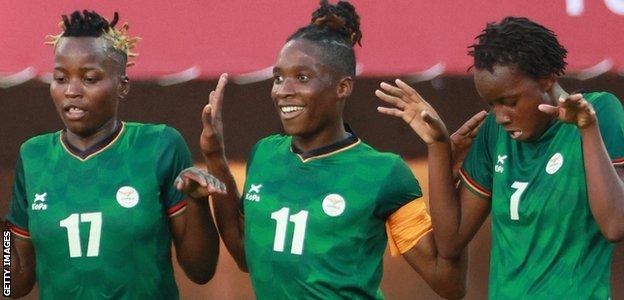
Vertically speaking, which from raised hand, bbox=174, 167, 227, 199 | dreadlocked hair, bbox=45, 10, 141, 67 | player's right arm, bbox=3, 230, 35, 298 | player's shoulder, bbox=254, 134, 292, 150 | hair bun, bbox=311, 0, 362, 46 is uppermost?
dreadlocked hair, bbox=45, 10, 141, 67

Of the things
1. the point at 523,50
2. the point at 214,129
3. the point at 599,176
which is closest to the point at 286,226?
the point at 214,129

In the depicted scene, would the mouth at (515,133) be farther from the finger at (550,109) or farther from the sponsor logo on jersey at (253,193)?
the sponsor logo on jersey at (253,193)

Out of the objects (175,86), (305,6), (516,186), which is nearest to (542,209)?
(516,186)

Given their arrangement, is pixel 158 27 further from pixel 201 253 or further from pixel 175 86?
pixel 201 253

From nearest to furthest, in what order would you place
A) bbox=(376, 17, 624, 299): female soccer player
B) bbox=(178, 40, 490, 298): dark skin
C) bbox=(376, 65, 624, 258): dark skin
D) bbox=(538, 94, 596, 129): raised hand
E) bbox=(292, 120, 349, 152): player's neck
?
bbox=(538, 94, 596, 129): raised hand < bbox=(376, 65, 624, 258): dark skin < bbox=(376, 17, 624, 299): female soccer player < bbox=(178, 40, 490, 298): dark skin < bbox=(292, 120, 349, 152): player's neck

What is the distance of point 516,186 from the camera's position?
16.3 feet

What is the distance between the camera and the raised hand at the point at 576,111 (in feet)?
14.8

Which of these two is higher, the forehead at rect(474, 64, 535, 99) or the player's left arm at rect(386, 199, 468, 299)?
the forehead at rect(474, 64, 535, 99)

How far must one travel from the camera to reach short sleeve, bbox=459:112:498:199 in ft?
16.9

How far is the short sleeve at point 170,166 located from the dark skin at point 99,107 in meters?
0.06

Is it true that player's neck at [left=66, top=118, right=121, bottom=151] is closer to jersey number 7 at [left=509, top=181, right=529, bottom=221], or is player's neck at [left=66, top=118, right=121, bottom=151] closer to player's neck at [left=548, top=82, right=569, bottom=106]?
jersey number 7 at [left=509, top=181, right=529, bottom=221]

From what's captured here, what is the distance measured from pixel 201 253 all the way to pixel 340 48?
0.94 metres

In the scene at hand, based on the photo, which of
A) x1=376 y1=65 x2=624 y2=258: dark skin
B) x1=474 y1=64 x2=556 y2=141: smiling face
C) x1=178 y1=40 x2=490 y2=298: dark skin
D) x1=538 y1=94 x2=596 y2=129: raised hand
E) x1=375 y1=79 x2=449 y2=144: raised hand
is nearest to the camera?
x1=538 y1=94 x2=596 y2=129: raised hand

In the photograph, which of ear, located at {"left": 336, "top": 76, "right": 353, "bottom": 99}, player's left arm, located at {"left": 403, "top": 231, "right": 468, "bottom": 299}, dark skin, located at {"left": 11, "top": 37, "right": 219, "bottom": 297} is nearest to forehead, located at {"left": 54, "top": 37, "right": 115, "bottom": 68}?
dark skin, located at {"left": 11, "top": 37, "right": 219, "bottom": 297}
